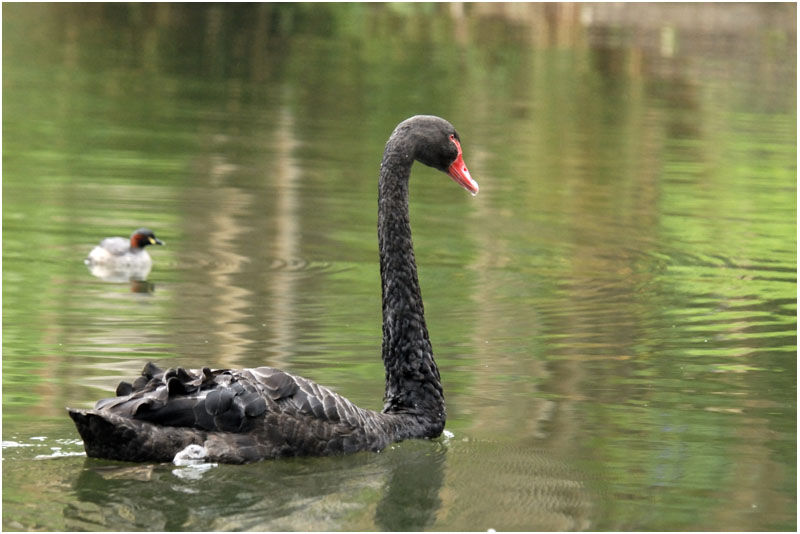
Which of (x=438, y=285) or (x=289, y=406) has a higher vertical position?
(x=289, y=406)

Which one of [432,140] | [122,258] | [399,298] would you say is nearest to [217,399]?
[399,298]

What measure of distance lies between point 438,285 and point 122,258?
6.87 feet

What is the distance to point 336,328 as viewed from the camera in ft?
26.5

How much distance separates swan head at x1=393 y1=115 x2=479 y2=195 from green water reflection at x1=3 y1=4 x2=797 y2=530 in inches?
41.9

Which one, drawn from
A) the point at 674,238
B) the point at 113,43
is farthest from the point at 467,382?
the point at 113,43

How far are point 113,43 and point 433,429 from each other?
23.5 m

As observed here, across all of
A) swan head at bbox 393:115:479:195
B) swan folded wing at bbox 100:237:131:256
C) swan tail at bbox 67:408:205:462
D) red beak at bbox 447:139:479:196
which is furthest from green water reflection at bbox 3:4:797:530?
swan head at bbox 393:115:479:195

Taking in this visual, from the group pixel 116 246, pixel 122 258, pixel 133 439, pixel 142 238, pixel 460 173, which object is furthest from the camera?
pixel 142 238

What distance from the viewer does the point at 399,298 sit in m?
6.19

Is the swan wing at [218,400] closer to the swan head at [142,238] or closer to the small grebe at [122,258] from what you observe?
the small grebe at [122,258]

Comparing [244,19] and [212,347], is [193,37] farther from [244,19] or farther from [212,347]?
[212,347]

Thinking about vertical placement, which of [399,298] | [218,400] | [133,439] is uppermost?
[399,298]

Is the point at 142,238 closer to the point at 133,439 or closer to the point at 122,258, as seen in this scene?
the point at 122,258

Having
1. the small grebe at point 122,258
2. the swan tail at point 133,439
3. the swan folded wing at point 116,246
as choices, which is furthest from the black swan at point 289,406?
the swan folded wing at point 116,246
